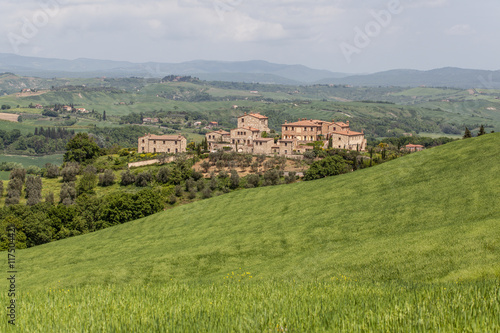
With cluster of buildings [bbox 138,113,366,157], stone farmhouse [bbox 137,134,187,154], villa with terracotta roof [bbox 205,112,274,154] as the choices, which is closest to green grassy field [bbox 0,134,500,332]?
cluster of buildings [bbox 138,113,366,157]

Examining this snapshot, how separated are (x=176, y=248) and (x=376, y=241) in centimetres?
1682

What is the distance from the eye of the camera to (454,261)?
18531 mm

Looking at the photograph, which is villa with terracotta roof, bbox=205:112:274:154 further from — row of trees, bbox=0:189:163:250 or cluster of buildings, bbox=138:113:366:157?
row of trees, bbox=0:189:163:250

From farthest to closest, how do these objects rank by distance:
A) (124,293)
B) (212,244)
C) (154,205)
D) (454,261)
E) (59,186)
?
(59,186), (154,205), (212,244), (454,261), (124,293)

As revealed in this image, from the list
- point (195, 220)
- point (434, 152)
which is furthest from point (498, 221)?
point (195, 220)

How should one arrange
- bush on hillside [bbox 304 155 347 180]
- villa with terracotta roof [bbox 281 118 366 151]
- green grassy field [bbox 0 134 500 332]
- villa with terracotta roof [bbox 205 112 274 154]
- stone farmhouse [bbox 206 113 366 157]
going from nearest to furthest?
green grassy field [bbox 0 134 500 332]
bush on hillside [bbox 304 155 347 180]
stone farmhouse [bbox 206 113 366 157]
villa with terracotta roof [bbox 281 118 366 151]
villa with terracotta roof [bbox 205 112 274 154]

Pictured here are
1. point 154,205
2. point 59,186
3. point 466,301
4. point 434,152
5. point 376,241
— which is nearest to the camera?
point 466,301

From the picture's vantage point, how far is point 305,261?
2470 centimetres

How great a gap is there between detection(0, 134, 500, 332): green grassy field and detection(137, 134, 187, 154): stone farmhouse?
5841 cm

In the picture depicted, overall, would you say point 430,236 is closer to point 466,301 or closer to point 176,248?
point 466,301

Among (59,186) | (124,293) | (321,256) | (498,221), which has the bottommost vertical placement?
(59,186)

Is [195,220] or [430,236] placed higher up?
[430,236]

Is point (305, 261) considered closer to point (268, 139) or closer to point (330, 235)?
point (330, 235)

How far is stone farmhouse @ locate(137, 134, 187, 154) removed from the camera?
10606cm
